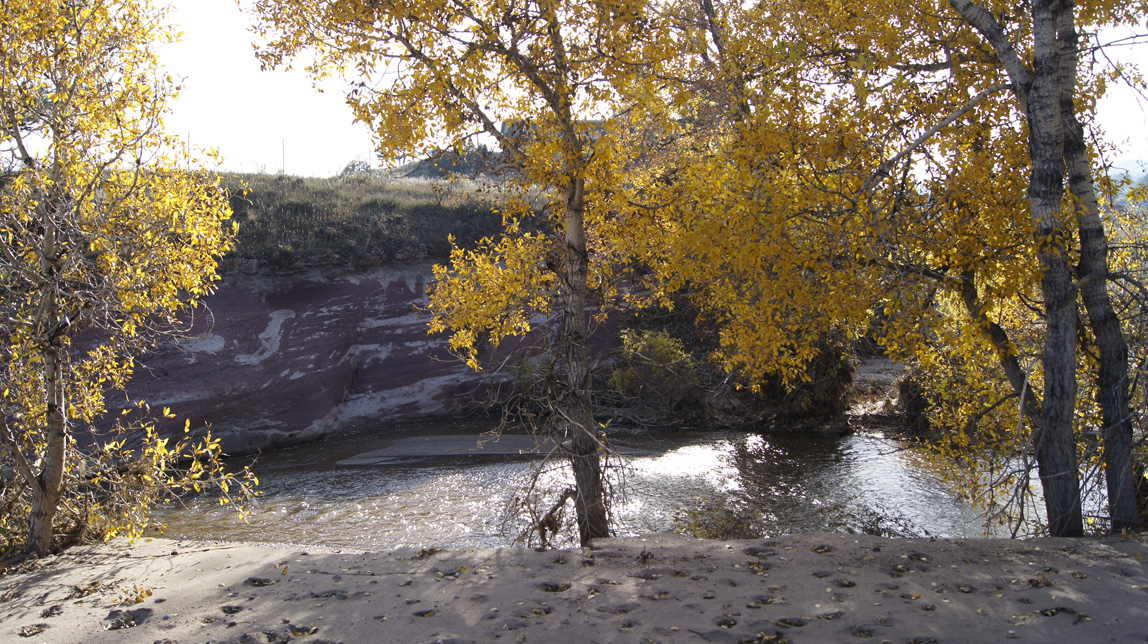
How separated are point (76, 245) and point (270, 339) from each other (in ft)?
38.5

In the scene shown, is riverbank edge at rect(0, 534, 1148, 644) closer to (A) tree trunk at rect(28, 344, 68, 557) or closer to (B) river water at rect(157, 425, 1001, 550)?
(A) tree trunk at rect(28, 344, 68, 557)

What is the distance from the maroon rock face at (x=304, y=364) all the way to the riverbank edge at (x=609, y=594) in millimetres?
9102

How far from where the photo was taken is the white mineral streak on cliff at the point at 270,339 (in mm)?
16359

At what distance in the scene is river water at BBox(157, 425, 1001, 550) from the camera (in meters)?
9.79

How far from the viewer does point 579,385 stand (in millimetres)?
7492

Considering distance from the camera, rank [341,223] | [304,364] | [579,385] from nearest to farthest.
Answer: [579,385] → [304,364] → [341,223]

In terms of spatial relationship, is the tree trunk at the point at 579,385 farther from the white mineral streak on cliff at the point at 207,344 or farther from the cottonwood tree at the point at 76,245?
the white mineral streak on cliff at the point at 207,344

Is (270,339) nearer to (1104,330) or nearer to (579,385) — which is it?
(579,385)

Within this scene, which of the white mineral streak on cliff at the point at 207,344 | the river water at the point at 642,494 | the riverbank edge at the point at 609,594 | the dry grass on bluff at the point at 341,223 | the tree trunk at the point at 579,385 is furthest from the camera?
the dry grass on bluff at the point at 341,223

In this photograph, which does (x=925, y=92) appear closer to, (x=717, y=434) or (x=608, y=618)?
(x=608, y=618)

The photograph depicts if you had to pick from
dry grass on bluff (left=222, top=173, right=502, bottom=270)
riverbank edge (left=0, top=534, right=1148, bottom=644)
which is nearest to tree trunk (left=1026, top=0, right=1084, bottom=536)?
riverbank edge (left=0, top=534, right=1148, bottom=644)

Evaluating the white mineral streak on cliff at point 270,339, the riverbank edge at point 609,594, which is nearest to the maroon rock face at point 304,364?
the white mineral streak on cliff at point 270,339

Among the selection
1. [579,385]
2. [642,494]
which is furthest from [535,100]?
[642,494]

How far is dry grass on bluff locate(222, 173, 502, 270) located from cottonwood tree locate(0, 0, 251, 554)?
38.5ft
